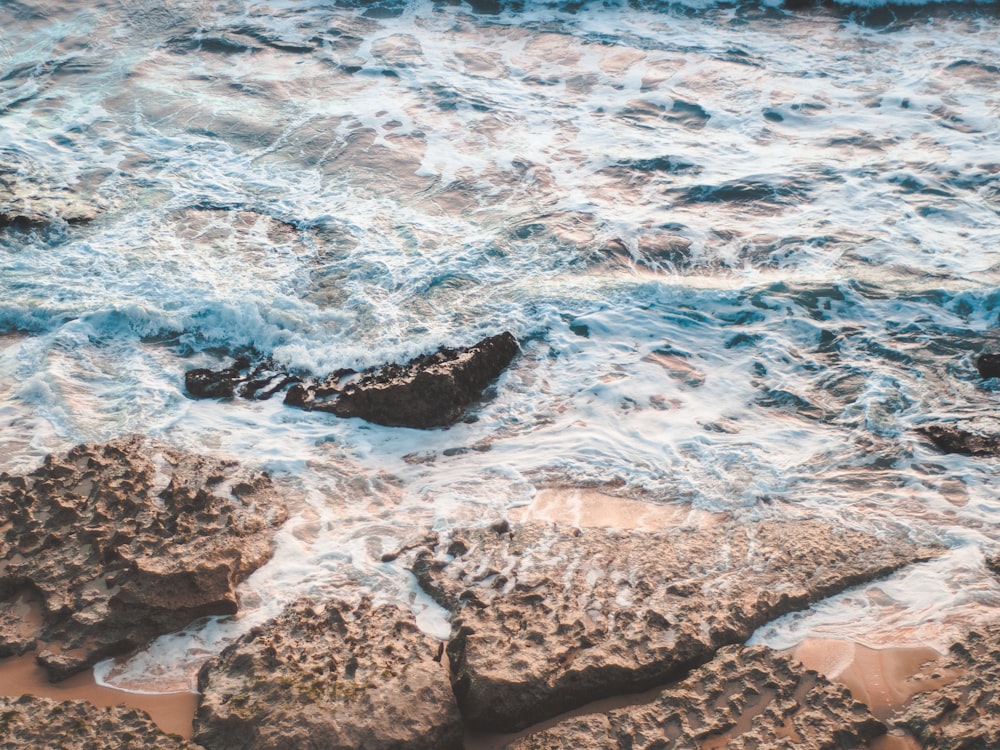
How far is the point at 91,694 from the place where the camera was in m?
3.56

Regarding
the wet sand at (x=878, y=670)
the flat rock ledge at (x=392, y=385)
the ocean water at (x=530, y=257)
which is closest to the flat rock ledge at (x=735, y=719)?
the wet sand at (x=878, y=670)

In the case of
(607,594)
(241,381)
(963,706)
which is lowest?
(241,381)

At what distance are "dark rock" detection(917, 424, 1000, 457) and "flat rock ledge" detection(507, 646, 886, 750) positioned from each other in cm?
219

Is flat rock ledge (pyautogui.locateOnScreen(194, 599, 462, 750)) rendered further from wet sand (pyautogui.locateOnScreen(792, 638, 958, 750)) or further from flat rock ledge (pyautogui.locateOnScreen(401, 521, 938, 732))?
wet sand (pyautogui.locateOnScreen(792, 638, 958, 750))

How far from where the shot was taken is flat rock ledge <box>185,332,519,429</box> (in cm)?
543

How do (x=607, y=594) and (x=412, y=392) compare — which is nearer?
(x=607, y=594)

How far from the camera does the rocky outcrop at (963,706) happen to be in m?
3.13

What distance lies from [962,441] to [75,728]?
4708 mm

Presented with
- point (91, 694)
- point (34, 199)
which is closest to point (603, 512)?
point (91, 694)

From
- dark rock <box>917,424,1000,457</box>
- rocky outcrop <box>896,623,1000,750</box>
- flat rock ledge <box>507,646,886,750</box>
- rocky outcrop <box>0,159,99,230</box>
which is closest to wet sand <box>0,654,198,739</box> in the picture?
flat rock ledge <box>507,646,886,750</box>

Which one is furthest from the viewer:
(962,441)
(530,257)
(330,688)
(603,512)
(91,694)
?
(530,257)

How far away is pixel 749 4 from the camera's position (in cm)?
1216

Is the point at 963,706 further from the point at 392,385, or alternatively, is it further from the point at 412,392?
the point at 392,385

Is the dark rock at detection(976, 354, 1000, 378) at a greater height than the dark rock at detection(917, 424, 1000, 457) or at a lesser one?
greater
